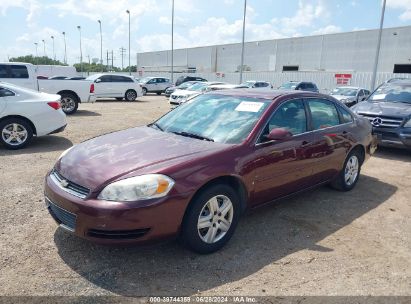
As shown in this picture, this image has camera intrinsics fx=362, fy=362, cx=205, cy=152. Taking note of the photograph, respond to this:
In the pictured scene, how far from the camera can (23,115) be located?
7.76 metres

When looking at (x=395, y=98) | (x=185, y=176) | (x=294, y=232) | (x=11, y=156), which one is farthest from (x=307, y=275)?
(x=395, y=98)

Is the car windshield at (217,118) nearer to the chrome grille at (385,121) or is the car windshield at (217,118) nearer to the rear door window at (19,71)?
the chrome grille at (385,121)

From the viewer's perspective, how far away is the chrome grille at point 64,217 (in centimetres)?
319

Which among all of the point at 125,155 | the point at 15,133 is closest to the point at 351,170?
the point at 125,155

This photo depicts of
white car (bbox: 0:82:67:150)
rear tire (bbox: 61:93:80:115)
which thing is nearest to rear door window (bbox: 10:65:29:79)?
rear tire (bbox: 61:93:80:115)

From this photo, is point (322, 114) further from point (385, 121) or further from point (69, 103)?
point (69, 103)

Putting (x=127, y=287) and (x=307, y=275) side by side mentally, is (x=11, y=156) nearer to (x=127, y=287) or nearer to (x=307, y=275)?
(x=127, y=287)

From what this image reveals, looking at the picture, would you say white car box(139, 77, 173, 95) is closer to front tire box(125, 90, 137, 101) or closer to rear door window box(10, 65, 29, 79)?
front tire box(125, 90, 137, 101)

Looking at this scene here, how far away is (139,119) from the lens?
13.6 metres

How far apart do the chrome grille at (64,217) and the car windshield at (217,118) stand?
1548 millimetres

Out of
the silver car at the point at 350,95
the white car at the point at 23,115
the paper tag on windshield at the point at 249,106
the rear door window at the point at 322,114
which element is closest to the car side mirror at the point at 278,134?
the paper tag on windshield at the point at 249,106

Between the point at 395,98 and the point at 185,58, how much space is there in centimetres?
6779

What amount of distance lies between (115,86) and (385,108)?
16456 mm

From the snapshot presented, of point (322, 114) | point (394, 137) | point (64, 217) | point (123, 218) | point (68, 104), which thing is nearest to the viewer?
point (123, 218)
